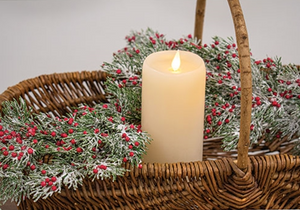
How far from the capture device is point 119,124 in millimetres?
815

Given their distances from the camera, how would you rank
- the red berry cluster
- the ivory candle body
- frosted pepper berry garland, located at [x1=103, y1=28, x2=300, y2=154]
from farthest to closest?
1. frosted pepper berry garland, located at [x1=103, y1=28, x2=300, y2=154]
2. the ivory candle body
3. the red berry cluster

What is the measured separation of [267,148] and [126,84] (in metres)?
0.37

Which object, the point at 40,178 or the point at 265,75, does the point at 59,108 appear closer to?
the point at 40,178

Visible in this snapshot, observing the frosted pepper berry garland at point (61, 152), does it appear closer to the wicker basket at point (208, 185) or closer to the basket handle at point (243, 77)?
the wicker basket at point (208, 185)

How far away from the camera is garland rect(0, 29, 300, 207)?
74 centimetres

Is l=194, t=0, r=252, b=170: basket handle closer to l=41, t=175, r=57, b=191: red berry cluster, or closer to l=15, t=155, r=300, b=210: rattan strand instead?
l=15, t=155, r=300, b=210: rattan strand

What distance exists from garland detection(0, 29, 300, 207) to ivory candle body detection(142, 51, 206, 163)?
0.13 feet

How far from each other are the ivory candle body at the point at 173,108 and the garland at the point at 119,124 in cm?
4

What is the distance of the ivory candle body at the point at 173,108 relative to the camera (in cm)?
81

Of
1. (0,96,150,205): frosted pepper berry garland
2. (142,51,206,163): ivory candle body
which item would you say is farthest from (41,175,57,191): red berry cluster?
(142,51,206,163): ivory candle body

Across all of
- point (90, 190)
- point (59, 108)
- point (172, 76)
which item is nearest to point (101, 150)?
point (90, 190)

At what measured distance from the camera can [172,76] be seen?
80 cm

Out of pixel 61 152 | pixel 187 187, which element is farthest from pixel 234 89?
pixel 61 152

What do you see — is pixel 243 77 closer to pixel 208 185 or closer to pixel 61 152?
pixel 208 185
